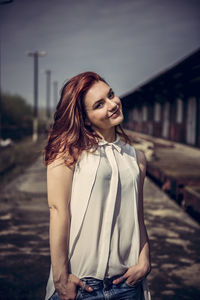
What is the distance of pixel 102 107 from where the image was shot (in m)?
1.69

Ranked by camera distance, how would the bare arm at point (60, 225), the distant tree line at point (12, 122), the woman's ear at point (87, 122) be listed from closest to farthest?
the bare arm at point (60, 225)
the woman's ear at point (87, 122)
the distant tree line at point (12, 122)

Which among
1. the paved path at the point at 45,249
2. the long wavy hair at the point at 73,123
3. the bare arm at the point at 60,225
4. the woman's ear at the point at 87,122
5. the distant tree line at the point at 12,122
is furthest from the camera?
the distant tree line at the point at 12,122

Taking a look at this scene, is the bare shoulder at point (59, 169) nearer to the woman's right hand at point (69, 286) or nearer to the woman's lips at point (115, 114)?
the woman's lips at point (115, 114)

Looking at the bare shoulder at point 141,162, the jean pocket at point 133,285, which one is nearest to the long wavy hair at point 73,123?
the bare shoulder at point 141,162

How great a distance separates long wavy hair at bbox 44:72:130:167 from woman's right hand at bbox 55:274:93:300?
1.81 feet

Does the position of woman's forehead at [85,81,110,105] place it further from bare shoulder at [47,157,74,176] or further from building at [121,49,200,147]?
building at [121,49,200,147]

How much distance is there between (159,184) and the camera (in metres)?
10.1

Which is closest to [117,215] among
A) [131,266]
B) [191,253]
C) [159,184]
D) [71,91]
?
[131,266]

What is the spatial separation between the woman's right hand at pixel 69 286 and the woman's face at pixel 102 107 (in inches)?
29.4

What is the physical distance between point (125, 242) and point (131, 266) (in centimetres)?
13

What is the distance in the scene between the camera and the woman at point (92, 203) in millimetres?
1548

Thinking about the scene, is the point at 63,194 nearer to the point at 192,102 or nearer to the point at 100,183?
the point at 100,183

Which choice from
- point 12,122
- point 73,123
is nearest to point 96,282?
point 73,123

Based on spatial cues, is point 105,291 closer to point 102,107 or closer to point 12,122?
point 102,107
